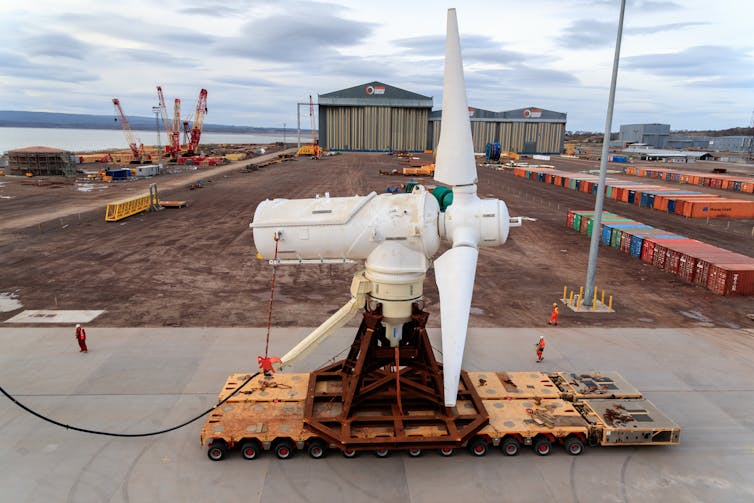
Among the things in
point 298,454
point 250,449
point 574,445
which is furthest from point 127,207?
point 574,445

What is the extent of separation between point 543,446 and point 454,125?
9384 mm

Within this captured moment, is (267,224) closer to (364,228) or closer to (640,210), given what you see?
(364,228)

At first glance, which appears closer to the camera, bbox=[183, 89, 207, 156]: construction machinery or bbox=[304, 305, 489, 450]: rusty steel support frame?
bbox=[304, 305, 489, 450]: rusty steel support frame

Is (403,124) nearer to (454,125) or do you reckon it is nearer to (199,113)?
(199,113)

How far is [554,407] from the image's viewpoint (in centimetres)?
1445

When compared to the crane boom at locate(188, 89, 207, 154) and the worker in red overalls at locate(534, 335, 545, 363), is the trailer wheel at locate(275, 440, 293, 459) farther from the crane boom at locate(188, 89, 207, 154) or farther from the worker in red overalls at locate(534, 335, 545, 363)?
the crane boom at locate(188, 89, 207, 154)

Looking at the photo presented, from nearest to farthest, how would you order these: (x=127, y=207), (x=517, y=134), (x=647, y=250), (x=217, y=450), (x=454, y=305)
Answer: (x=454, y=305) < (x=217, y=450) < (x=647, y=250) < (x=127, y=207) < (x=517, y=134)

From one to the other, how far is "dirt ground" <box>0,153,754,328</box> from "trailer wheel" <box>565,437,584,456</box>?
32.9 ft

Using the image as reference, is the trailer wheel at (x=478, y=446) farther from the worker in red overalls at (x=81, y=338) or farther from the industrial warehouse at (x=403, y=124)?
the industrial warehouse at (x=403, y=124)

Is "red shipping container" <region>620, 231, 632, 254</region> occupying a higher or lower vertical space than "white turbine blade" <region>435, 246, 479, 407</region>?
lower

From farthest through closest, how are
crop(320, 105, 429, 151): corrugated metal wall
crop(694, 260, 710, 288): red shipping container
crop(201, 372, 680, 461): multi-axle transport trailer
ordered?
crop(320, 105, 429, 151): corrugated metal wall, crop(694, 260, 710, 288): red shipping container, crop(201, 372, 680, 461): multi-axle transport trailer

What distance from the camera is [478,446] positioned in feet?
43.4

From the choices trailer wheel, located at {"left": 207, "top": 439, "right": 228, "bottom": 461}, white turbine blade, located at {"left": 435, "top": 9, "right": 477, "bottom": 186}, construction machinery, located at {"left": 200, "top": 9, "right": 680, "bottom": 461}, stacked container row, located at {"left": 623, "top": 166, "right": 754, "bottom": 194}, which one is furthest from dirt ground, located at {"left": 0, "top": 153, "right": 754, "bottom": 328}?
stacked container row, located at {"left": 623, "top": 166, "right": 754, "bottom": 194}

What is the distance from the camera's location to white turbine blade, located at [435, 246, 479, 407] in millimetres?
9312
